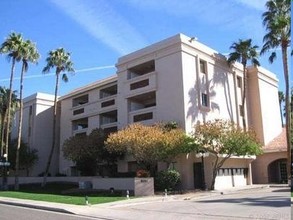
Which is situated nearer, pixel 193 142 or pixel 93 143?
pixel 193 142

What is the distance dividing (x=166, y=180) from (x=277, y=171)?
61.3 feet

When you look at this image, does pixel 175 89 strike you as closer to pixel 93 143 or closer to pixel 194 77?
pixel 194 77

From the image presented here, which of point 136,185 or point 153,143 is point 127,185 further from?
point 153,143

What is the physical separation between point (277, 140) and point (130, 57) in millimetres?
18739

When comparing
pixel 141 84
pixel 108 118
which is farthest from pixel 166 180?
pixel 108 118

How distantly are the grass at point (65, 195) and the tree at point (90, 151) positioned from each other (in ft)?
10.9

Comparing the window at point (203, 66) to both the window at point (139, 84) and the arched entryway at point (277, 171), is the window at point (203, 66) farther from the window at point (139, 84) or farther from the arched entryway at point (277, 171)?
the arched entryway at point (277, 171)

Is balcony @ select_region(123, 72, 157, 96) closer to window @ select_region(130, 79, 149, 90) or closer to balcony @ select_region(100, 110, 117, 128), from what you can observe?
window @ select_region(130, 79, 149, 90)

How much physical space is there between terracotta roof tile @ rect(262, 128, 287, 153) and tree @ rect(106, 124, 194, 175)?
13.6 metres

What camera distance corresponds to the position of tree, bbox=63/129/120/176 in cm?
3978

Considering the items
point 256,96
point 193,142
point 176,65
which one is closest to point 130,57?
point 176,65

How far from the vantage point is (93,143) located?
3997 cm

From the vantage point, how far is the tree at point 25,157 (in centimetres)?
4975

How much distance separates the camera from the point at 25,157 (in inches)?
1960
